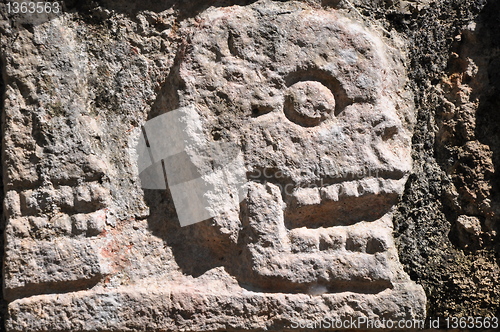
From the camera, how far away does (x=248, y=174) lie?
144cm

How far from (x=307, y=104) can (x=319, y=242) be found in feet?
1.05

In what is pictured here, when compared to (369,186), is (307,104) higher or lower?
higher

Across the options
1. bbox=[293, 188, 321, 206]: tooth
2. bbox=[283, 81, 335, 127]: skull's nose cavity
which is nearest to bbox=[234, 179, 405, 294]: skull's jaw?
bbox=[293, 188, 321, 206]: tooth

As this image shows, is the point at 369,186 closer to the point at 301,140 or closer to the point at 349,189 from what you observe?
the point at 349,189

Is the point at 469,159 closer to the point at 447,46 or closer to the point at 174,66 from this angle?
the point at 447,46

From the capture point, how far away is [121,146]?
57.7 inches

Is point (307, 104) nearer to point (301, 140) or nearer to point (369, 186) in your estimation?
point (301, 140)

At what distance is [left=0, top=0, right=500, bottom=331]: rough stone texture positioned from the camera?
138 cm

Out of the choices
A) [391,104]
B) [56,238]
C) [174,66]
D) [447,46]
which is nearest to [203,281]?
[56,238]

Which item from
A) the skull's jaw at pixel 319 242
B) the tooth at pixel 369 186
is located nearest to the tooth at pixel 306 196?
the skull's jaw at pixel 319 242

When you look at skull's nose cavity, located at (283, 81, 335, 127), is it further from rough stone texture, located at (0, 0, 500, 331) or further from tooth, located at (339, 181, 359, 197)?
tooth, located at (339, 181, 359, 197)

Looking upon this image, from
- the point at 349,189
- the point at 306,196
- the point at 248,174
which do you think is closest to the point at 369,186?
the point at 349,189

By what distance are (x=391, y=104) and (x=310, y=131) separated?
22 centimetres

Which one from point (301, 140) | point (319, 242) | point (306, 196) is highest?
point (301, 140)
